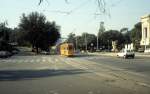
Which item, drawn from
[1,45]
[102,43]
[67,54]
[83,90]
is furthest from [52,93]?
[102,43]

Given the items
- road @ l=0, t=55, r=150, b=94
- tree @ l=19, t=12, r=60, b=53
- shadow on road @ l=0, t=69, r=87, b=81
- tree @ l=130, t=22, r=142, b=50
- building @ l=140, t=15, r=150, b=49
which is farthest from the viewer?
tree @ l=130, t=22, r=142, b=50

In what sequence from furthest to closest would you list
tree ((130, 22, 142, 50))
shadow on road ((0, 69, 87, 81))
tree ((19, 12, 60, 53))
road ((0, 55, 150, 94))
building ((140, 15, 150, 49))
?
tree ((130, 22, 142, 50)) < building ((140, 15, 150, 49)) < tree ((19, 12, 60, 53)) < shadow on road ((0, 69, 87, 81)) < road ((0, 55, 150, 94))

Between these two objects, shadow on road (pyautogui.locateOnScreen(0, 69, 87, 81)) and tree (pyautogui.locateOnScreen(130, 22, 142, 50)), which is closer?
shadow on road (pyautogui.locateOnScreen(0, 69, 87, 81))

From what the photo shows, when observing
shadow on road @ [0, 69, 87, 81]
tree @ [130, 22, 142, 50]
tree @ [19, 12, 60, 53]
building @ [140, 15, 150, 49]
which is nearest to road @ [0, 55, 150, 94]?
shadow on road @ [0, 69, 87, 81]

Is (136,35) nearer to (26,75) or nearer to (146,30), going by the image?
(146,30)

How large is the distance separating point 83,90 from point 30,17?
107m

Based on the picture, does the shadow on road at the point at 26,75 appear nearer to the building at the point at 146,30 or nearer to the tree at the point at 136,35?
the building at the point at 146,30

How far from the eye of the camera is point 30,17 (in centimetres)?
12238

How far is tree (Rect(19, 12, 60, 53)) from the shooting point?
394 ft

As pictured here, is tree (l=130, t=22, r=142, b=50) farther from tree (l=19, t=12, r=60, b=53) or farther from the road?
the road

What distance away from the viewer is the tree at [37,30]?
120 m

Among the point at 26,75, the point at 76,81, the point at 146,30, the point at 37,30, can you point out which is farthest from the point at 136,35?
the point at 76,81

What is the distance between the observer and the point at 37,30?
121 meters

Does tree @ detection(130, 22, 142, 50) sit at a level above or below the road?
above
